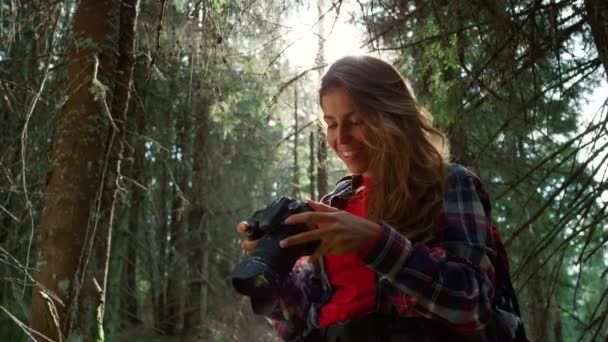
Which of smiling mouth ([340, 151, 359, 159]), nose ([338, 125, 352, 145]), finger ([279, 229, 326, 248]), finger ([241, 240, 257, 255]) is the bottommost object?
finger ([241, 240, 257, 255])

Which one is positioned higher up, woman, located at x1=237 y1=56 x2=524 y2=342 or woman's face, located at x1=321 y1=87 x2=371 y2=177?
woman's face, located at x1=321 y1=87 x2=371 y2=177

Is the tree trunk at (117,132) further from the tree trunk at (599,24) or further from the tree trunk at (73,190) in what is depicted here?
the tree trunk at (599,24)

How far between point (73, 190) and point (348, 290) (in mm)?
1514

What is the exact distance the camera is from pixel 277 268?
3.95 ft

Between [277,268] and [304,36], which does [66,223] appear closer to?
[277,268]

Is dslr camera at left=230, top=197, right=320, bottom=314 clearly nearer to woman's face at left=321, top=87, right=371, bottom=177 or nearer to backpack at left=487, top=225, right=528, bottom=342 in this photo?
woman's face at left=321, top=87, right=371, bottom=177

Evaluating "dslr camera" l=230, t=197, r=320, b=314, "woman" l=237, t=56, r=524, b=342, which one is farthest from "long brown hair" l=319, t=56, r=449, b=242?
"dslr camera" l=230, t=197, r=320, b=314

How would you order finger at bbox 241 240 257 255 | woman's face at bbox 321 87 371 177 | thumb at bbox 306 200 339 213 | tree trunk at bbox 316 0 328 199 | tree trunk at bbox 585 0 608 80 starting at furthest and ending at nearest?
tree trunk at bbox 316 0 328 199 < tree trunk at bbox 585 0 608 80 < woman's face at bbox 321 87 371 177 < finger at bbox 241 240 257 255 < thumb at bbox 306 200 339 213

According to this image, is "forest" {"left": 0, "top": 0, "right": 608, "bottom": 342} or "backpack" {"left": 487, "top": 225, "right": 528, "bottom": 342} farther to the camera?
"forest" {"left": 0, "top": 0, "right": 608, "bottom": 342}

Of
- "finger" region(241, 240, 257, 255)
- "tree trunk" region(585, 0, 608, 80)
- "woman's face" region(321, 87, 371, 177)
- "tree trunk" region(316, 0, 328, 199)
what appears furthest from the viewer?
"tree trunk" region(316, 0, 328, 199)

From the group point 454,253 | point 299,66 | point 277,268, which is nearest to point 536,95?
point 454,253

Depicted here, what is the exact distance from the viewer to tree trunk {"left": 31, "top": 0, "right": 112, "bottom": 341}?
7.43 ft

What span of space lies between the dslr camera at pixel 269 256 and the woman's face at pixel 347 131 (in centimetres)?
26

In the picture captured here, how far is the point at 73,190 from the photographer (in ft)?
7.80
